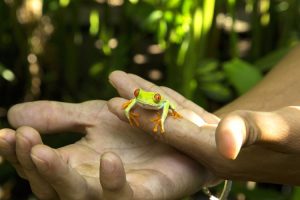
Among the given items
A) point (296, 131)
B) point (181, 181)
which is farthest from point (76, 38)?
point (296, 131)

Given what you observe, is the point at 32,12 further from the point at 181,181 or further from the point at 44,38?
the point at 181,181

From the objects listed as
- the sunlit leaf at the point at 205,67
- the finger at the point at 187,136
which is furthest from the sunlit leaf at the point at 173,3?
the finger at the point at 187,136

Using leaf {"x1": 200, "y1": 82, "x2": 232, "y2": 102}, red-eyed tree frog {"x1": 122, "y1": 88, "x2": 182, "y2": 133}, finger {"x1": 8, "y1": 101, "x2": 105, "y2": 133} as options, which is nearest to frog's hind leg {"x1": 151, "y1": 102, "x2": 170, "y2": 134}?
red-eyed tree frog {"x1": 122, "y1": 88, "x2": 182, "y2": 133}

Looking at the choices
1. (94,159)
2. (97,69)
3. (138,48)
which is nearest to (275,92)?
(94,159)

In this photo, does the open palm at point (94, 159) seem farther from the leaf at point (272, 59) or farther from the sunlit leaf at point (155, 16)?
the leaf at point (272, 59)

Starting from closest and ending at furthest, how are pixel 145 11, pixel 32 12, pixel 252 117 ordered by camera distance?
pixel 252 117 < pixel 145 11 < pixel 32 12

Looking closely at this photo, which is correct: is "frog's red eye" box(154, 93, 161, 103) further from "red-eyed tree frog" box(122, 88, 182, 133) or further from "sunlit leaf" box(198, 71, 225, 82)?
"sunlit leaf" box(198, 71, 225, 82)
